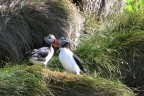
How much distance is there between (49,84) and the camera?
24.2 feet

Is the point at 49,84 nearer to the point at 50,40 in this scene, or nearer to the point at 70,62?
the point at 70,62

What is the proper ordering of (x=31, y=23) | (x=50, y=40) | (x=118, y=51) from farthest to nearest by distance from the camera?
1. (x=118, y=51)
2. (x=31, y=23)
3. (x=50, y=40)

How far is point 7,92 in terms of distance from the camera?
696cm

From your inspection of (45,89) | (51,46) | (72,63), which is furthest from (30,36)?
(45,89)

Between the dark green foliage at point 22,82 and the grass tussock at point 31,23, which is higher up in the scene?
the grass tussock at point 31,23

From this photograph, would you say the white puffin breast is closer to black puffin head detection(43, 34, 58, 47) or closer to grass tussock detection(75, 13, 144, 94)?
black puffin head detection(43, 34, 58, 47)

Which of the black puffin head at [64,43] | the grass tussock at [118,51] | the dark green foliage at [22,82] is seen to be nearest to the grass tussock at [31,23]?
the grass tussock at [118,51]

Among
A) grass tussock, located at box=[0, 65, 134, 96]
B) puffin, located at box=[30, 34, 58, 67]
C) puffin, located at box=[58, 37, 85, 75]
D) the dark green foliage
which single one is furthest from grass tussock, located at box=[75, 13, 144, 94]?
the dark green foliage

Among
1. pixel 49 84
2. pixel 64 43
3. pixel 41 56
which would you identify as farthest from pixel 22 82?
pixel 64 43

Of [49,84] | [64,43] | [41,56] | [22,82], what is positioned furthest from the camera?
[64,43]

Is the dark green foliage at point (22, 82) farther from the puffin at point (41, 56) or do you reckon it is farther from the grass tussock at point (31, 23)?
the grass tussock at point (31, 23)

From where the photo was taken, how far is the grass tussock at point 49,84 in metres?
7.03

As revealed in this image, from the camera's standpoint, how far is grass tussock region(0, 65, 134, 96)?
7031mm

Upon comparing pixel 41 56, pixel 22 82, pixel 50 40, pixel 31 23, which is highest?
pixel 31 23
